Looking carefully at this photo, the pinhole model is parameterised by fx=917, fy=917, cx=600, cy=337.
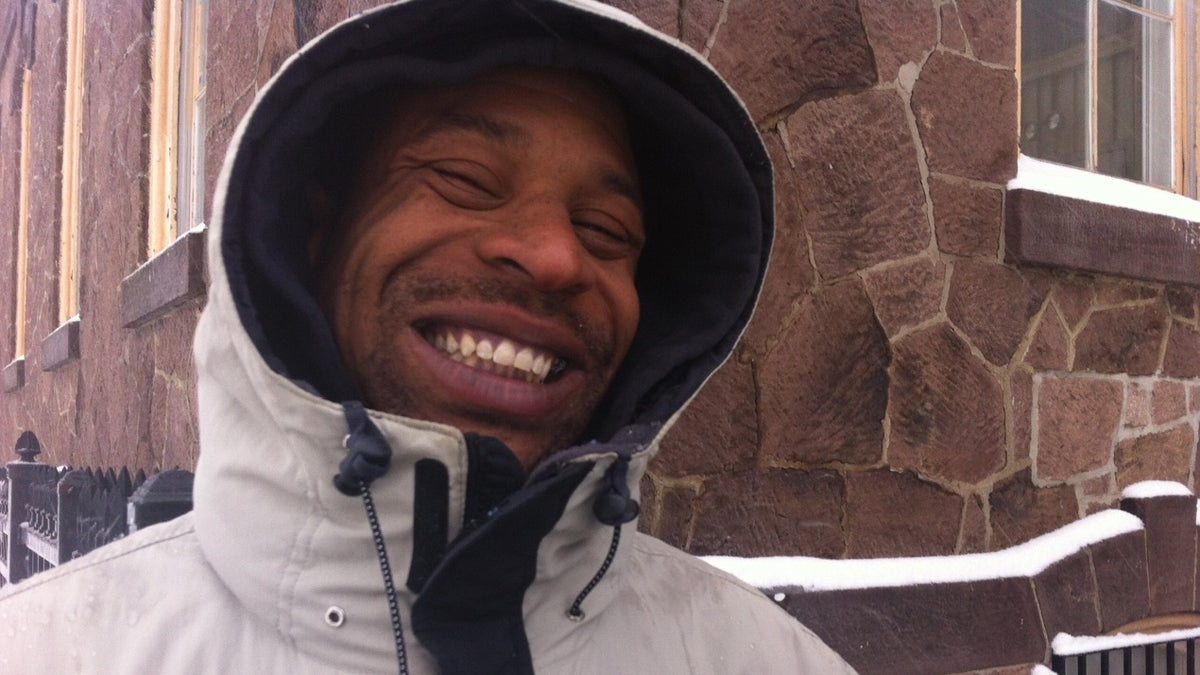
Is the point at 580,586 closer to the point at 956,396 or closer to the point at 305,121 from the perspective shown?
the point at 305,121

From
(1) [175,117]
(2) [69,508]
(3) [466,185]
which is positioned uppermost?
(1) [175,117]

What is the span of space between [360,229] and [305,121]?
17cm

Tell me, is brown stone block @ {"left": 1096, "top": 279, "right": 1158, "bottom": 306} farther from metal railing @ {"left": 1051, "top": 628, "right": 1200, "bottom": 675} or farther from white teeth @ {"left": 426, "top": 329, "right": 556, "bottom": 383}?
white teeth @ {"left": 426, "top": 329, "right": 556, "bottom": 383}

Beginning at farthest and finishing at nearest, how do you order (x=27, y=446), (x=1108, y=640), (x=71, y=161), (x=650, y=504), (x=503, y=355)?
(x=71, y=161)
(x=27, y=446)
(x=1108, y=640)
(x=650, y=504)
(x=503, y=355)

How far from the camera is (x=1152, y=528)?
327 cm

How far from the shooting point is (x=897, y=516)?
275 cm

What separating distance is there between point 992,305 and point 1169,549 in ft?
4.00

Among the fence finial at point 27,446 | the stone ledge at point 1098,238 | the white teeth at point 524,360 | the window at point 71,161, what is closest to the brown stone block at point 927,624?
the stone ledge at point 1098,238

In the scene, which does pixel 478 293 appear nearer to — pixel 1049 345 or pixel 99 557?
pixel 99 557

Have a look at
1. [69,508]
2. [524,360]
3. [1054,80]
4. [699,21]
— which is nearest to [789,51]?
[699,21]

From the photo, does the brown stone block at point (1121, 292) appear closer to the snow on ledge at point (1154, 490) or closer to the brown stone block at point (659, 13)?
the snow on ledge at point (1154, 490)

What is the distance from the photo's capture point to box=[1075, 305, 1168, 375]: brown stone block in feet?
10.6

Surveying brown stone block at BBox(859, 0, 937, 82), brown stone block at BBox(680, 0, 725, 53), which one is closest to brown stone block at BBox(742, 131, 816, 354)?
brown stone block at BBox(680, 0, 725, 53)

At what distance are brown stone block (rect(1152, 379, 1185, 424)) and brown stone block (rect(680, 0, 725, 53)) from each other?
2261 millimetres
